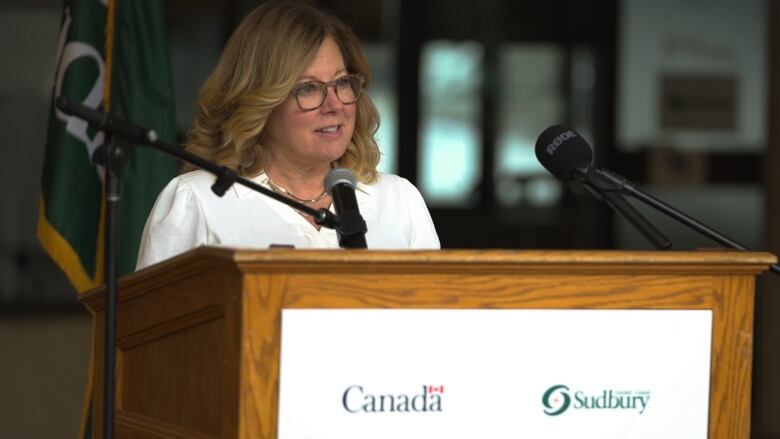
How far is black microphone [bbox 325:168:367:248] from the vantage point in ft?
7.27

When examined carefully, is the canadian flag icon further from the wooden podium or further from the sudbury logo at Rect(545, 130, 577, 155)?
the sudbury logo at Rect(545, 130, 577, 155)

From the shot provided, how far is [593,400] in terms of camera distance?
2.05m

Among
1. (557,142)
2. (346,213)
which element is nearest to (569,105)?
(557,142)

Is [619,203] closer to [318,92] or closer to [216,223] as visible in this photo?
[318,92]

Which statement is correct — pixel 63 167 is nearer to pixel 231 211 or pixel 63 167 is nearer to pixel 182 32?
pixel 231 211

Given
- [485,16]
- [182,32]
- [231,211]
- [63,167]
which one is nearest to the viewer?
[231,211]

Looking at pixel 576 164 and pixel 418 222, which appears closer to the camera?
pixel 576 164

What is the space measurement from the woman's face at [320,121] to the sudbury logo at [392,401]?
97cm

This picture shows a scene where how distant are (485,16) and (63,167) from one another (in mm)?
4110

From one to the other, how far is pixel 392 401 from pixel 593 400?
323 millimetres

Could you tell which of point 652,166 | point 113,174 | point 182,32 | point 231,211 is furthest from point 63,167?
point 652,166

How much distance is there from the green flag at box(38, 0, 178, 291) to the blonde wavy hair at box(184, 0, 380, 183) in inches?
28.8

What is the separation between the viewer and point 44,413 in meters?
5.26

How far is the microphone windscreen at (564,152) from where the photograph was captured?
2.34 metres
